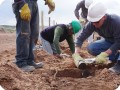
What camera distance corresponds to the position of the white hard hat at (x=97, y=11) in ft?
13.1

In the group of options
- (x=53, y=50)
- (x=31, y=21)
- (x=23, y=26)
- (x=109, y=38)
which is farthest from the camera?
(x=53, y=50)

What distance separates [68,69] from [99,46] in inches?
30.0

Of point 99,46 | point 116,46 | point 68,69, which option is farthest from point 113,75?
point 99,46

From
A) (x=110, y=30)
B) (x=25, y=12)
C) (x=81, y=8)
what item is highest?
(x=25, y=12)

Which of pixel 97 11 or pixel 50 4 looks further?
pixel 50 4

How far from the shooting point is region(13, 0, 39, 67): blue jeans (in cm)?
387

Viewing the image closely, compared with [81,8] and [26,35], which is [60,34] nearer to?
[26,35]

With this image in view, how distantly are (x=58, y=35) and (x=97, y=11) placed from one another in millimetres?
1204

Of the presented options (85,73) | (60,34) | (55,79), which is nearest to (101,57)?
(85,73)

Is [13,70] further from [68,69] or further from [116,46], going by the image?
[116,46]

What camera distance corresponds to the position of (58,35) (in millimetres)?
5090

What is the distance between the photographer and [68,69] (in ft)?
14.0

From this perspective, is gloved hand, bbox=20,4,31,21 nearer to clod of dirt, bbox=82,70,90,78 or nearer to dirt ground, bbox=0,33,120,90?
dirt ground, bbox=0,33,120,90

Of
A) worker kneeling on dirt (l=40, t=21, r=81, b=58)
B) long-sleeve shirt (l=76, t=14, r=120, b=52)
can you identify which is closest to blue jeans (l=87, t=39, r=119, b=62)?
long-sleeve shirt (l=76, t=14, r=120, b=52)
